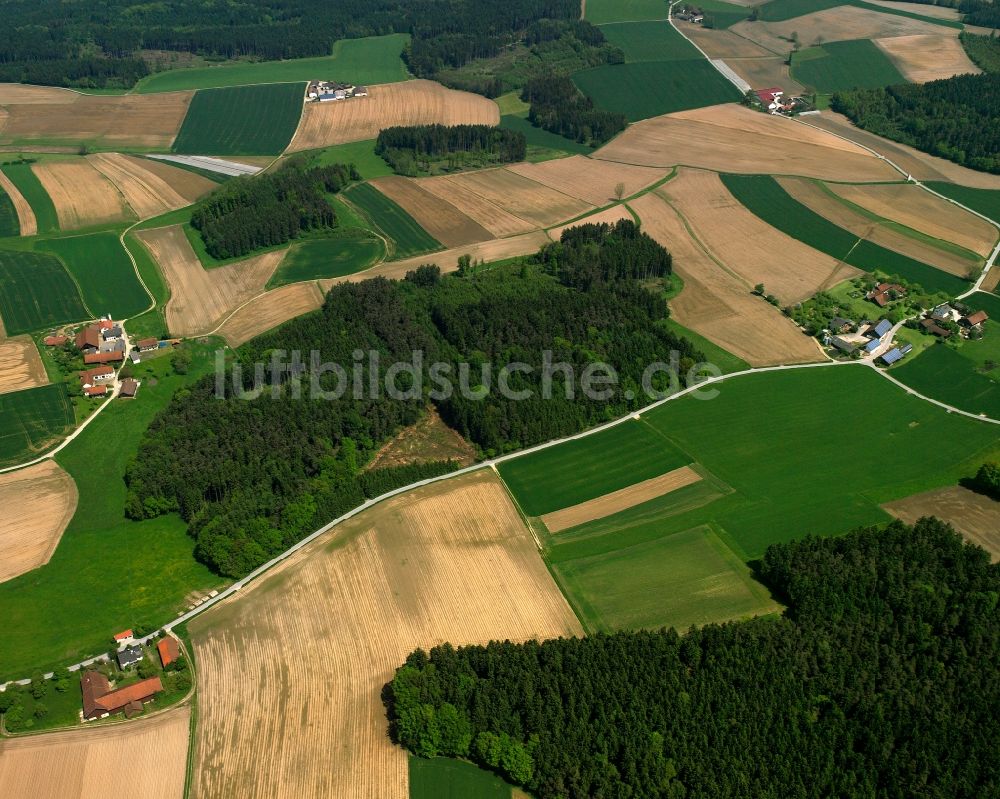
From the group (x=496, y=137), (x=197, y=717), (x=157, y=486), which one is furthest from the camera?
(x=496, y=137)

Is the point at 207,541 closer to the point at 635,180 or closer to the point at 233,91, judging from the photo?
the point at 635,180

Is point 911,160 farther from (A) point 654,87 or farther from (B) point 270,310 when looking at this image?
(B) point 270,310

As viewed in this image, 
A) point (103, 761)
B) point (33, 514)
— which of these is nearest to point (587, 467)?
point (103, 761)

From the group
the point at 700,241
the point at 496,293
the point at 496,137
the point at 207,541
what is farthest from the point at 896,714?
the point at 496,137

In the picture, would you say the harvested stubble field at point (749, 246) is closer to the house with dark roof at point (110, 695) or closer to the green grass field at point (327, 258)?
the green grass field at point (327, 258)

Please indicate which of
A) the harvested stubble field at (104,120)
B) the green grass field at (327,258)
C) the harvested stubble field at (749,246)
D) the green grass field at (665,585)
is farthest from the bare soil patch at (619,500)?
the harvested stubble field at (104,120)
